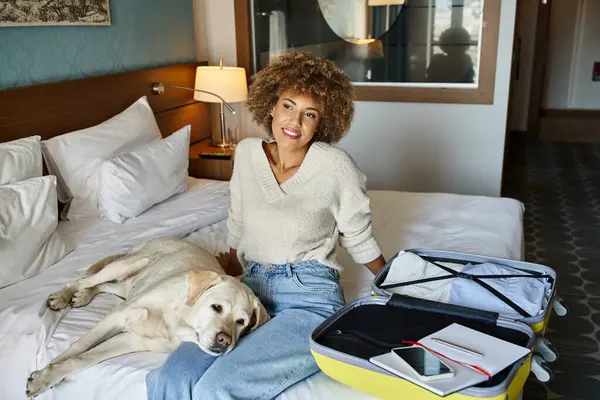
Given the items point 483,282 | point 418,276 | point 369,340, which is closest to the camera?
point 369,340

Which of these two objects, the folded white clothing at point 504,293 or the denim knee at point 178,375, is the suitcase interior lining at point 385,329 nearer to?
the folded white clothing at point 504,293

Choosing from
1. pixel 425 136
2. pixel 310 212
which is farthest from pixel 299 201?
pixel 425 136

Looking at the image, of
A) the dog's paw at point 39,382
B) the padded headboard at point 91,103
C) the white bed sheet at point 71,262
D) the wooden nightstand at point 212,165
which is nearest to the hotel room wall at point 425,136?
the padded headboard at point 91,103

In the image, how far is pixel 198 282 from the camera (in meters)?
1.57

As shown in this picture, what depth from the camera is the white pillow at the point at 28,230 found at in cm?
198

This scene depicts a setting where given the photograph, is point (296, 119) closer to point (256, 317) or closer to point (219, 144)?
point (256, 317)

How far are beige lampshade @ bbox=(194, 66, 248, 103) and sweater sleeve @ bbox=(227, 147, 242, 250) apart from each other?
166cm

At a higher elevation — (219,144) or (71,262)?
(219,144)

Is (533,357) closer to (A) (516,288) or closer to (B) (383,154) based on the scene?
(A) (516,288)

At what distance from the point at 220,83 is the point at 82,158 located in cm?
118

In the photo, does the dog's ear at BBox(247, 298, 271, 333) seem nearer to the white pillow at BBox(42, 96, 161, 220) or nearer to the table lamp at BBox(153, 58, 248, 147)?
the white pillow at BBox(42, 96, 161, 220)

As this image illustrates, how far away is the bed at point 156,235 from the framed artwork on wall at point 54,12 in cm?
42

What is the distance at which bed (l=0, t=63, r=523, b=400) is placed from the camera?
1.59 meters

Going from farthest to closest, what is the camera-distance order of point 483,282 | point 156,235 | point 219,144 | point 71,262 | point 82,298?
point 219,144, point 156,235, point 71,262, point 82,298, point 483,282
